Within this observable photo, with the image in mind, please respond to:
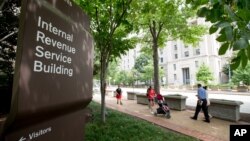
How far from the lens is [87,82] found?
88.7 inches

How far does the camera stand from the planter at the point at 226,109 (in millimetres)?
11070

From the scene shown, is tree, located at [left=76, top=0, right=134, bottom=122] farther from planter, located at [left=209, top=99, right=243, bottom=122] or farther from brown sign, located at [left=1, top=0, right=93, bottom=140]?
brown sign, located at [left=1, top=0, right=93, bottom=140]

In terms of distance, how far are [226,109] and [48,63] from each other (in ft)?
38.3

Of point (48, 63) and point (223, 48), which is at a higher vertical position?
point (223, 48)

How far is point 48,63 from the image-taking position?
1.51m

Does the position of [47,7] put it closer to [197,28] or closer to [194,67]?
[197,28]

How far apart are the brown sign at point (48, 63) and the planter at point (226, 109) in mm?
10733

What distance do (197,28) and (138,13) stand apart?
6.08 m

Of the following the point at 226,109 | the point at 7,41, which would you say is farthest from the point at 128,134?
the point at 7,41

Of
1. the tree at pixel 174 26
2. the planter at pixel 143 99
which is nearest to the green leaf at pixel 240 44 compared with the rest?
the tree at pixel 174 26

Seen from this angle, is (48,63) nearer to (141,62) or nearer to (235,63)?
(235,63)

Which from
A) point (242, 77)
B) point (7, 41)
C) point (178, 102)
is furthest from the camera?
point (242, 77)

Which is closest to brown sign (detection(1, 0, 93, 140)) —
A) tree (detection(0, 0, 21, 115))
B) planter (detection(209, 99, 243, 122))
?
tree (detection(0, 0, 21, 115))

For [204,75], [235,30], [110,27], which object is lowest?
[235,30]
